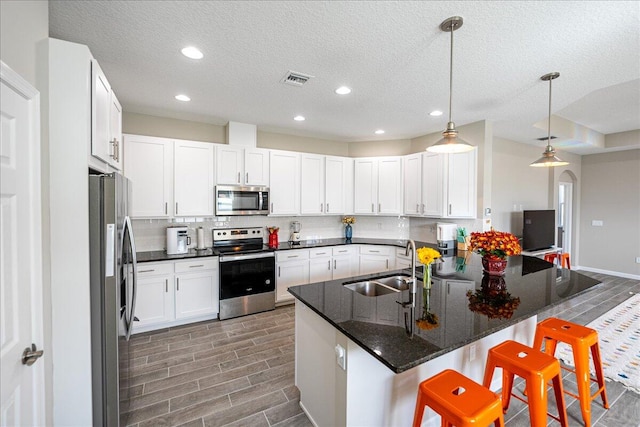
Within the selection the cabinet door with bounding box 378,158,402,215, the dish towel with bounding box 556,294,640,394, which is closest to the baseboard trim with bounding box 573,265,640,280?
the dish towel with bounding box 556,294,640,394

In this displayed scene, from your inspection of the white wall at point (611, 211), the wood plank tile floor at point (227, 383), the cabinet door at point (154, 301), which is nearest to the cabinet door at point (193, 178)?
the cabinet door at point (154, 301)

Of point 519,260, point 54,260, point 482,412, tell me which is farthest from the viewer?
point 519,260

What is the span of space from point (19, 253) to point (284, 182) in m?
3.45

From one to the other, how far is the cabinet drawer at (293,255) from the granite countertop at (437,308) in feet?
6.62

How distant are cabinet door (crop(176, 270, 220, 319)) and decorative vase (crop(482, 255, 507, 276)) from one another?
3198 millimetres

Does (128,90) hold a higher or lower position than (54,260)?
higher

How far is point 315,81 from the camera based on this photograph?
9.32ft

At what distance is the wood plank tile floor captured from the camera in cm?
209

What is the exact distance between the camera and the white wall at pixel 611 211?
237 inches

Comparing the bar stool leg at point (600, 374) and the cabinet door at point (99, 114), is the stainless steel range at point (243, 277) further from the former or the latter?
the bar stool leg at point (600, 374)

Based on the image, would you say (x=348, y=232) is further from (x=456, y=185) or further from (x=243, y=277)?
(x=243, y=277)

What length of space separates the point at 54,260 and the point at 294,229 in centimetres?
344

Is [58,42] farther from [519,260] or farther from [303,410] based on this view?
[519,260]

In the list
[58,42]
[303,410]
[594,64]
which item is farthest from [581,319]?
[58,42]
